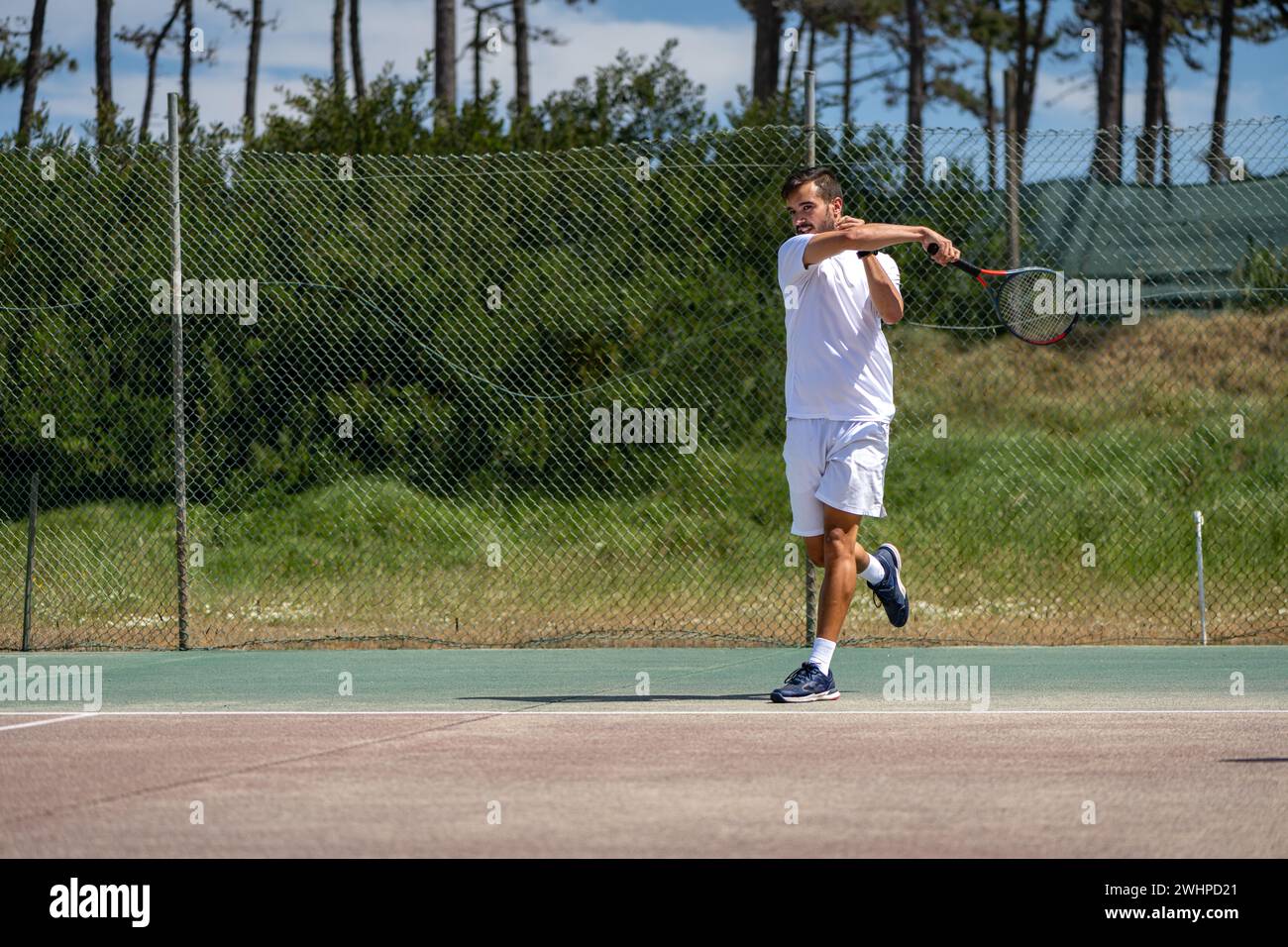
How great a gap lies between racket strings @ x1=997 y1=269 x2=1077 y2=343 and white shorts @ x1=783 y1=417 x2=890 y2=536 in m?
1.48

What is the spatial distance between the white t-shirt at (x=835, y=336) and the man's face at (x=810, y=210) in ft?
0.18

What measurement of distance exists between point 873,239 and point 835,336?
21.9 inches

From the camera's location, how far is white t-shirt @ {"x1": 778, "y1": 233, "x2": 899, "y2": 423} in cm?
749

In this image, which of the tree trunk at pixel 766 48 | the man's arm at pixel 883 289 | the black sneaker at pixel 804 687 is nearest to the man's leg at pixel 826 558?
the black sneaker at pixel 804 687

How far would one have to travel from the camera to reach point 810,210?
7559 mm

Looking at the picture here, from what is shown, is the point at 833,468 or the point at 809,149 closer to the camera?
the point at 833,468

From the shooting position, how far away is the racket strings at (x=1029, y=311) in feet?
28.5

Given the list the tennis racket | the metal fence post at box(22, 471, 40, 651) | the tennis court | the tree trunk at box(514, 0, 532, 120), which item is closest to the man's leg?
the tennis court

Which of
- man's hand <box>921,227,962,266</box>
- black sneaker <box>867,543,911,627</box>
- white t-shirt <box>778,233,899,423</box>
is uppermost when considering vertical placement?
man's hand <box>921,227,962,266</box>

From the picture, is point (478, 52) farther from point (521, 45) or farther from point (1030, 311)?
point (1030, 311)

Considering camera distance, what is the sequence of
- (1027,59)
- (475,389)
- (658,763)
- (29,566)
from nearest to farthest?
(658,763) < (29,566) < (475,389) < (1027,59)

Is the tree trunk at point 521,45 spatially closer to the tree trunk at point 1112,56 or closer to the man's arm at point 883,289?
the tree trunk at point 1112,56

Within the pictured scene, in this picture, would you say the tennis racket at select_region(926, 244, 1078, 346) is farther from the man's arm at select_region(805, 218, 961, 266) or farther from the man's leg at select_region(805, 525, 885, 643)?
the man's leg at select_region(805, 525, 885, 643)

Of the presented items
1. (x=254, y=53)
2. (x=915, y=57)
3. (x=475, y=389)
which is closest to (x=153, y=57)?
(x=254, y=53)
